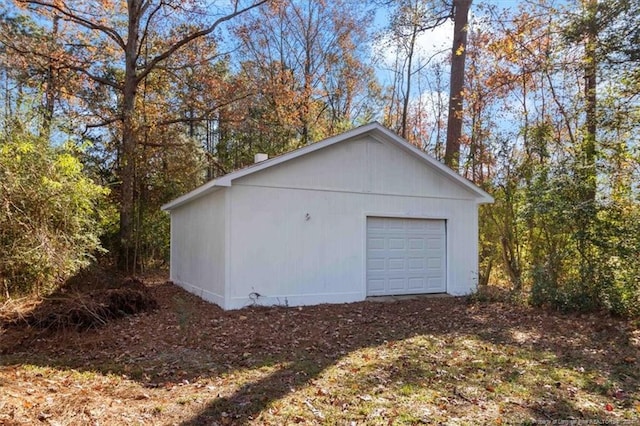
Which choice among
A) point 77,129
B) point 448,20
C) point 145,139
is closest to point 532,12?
point 448,20

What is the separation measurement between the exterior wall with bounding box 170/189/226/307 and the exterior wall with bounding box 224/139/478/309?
470mm

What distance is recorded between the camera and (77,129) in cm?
1454

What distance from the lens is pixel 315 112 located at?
797 inches

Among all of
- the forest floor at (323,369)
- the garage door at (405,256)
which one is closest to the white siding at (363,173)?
the garage door at (405,256)

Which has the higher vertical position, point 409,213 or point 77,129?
point 77,129

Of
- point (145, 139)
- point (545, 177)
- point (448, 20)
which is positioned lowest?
point (545, 177)

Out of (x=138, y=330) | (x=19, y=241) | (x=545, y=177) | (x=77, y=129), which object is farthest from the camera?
(x=77, y=129)

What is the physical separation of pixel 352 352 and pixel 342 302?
10.7 feet

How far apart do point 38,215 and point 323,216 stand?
559 centimetres

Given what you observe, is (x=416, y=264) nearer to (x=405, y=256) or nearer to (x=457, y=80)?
(x=405, y=256)

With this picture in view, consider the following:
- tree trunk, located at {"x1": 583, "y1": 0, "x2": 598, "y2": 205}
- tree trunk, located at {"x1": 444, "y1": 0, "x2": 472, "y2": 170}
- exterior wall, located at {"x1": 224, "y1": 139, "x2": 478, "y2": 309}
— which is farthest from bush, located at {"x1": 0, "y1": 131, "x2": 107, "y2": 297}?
tree trunk, located at {"x1": 444, "y1": 0, "x2": 472, "y2": 170}

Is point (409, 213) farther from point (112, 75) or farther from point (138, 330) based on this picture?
point (112, 75)

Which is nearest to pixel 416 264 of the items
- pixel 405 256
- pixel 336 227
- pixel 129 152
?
pixel 405 256

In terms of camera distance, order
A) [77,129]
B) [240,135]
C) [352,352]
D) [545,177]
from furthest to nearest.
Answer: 1. [240,135]
2. [77,129]
3. [545,177]
4. [352,352]
